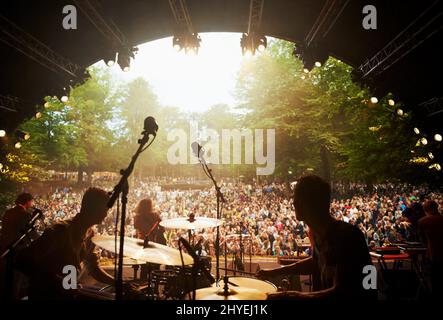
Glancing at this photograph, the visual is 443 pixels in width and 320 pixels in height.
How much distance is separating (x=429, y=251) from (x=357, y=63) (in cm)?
420

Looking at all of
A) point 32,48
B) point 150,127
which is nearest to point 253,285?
point 150,127

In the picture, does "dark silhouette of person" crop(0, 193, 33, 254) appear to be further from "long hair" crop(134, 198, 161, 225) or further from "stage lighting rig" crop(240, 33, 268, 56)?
"stage lighting rig" crop(240, 33, 268, 56)

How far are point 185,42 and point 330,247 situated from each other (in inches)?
202

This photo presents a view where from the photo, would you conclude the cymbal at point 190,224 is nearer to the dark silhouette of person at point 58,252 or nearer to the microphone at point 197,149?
the microphone at point 197,149

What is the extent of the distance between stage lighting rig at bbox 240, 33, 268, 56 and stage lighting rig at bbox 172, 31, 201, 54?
1.02 meters

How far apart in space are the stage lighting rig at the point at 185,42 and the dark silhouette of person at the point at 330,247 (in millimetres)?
4656

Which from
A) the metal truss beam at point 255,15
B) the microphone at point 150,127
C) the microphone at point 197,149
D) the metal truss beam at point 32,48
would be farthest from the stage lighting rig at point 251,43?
the microphone at point 150,127

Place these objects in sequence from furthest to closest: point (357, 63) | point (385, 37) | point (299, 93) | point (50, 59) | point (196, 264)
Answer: point (299, 93) < point (357, 63) < point (385, 37) < point (50, 59) < point (196, 264)

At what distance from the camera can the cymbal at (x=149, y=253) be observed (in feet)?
6.96

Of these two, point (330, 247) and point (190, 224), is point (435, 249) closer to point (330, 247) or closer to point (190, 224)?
point (330, 247)

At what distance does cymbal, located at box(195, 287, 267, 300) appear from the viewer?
175cm
